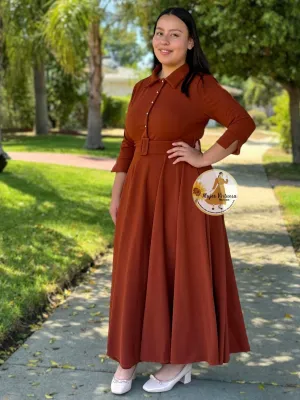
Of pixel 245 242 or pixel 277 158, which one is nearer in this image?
pixel 245 242

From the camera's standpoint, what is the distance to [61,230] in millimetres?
7488

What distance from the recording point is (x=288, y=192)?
1232 centimetres

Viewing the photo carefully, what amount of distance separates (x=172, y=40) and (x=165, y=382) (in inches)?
71.8

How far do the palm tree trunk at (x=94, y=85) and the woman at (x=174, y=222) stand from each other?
54.6ft

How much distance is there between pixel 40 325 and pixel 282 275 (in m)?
2.60

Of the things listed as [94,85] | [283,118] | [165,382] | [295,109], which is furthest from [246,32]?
[165,382]

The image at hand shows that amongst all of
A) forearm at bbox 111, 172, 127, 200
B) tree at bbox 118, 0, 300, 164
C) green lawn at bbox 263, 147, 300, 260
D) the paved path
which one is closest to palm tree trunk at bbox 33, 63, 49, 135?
the paved path

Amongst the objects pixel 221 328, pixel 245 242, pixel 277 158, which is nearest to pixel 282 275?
pixel 245 242

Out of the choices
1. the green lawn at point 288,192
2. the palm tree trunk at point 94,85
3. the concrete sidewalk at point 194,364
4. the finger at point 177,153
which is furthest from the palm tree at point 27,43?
the finger at point 177,153

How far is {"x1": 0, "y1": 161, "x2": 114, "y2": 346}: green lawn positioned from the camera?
509 cm

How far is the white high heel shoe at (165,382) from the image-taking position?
11.4 ft

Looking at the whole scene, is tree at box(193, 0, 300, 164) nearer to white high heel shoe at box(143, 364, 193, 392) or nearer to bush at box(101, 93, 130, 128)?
white high heel shoe at box(143, 364, 193, 392)

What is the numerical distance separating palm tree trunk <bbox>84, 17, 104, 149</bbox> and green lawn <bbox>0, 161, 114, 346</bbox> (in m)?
8.52

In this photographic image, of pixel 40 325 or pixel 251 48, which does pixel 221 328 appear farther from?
pixel 251 48
